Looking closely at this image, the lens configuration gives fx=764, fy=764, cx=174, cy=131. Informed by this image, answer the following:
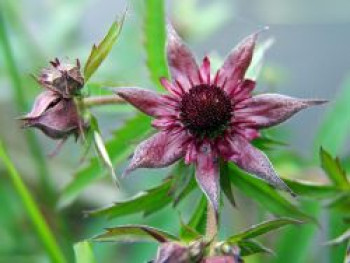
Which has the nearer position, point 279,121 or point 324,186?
point 279,121

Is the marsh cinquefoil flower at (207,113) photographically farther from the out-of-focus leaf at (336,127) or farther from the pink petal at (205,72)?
the out-of-focus leaf at (336,127)

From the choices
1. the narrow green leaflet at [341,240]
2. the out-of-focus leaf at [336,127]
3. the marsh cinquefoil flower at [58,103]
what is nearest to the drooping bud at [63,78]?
the marsh cinquefoil flower at [58,103]

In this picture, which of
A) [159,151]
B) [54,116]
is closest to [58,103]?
[54,116]

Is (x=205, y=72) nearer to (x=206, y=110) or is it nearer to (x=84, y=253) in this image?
(x=206, y=110)

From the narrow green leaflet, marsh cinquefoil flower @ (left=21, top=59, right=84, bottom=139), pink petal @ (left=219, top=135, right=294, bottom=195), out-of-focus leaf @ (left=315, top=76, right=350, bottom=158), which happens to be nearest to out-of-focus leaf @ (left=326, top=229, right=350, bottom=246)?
the narrow green leaflet

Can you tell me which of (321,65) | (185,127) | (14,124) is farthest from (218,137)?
(14,124)

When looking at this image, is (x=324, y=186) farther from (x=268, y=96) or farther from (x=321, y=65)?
(x=321, y=65)

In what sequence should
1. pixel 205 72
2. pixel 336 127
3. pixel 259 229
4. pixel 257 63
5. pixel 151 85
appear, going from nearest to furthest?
pixel 259 229 < pixel 205 72 < pixel 257 63 < pixel 336 127 < pixel 151 85
